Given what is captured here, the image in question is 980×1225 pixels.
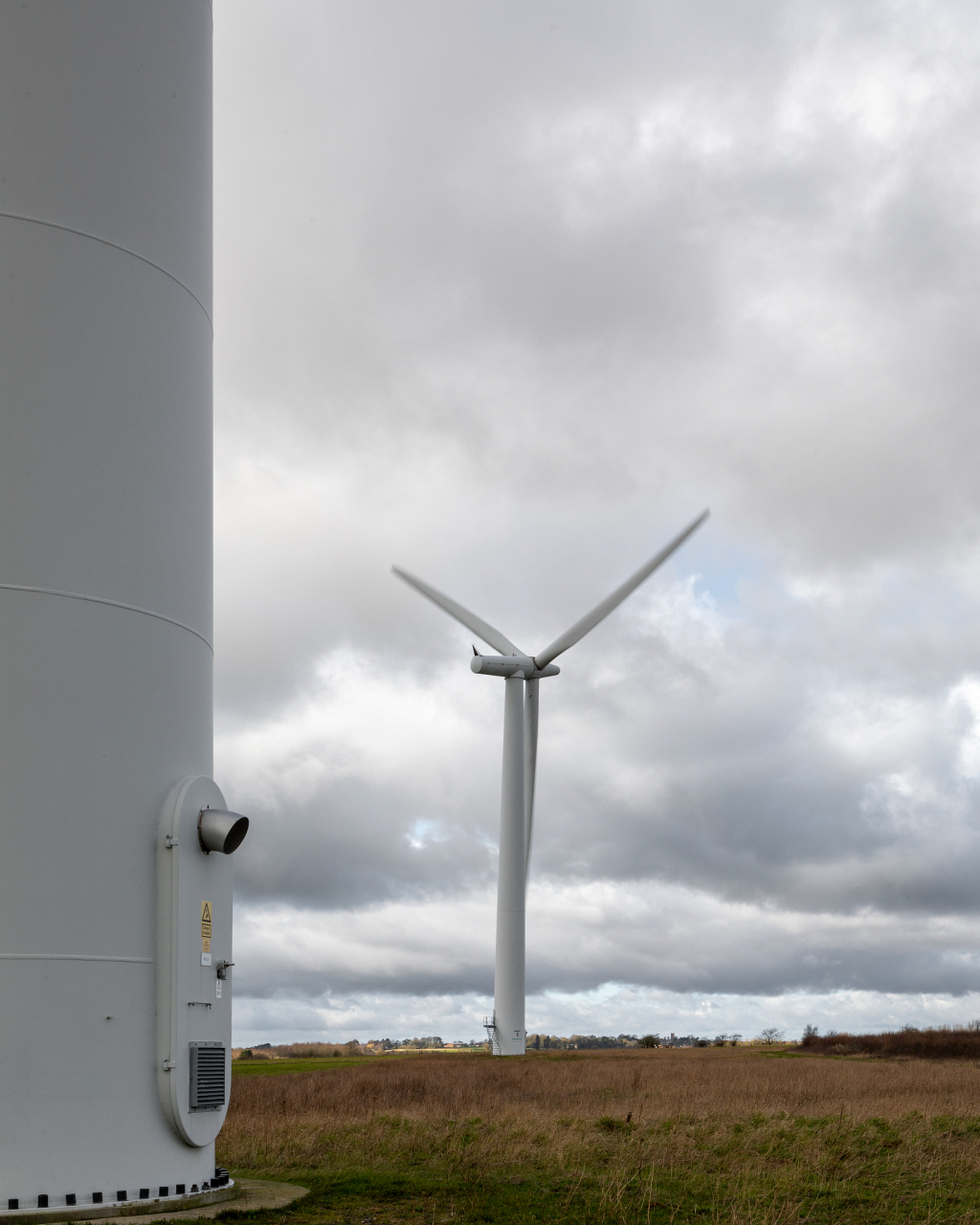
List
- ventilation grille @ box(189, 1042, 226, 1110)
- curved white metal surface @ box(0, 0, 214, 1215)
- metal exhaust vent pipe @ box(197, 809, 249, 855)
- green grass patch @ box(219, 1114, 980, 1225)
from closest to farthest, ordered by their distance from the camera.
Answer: curved white metal surface @ box(0, 0, 214, 1215) < ventilation grille @ box(189, 1042, 226, 1110) < metal exhaust vent pipe @ box(197, 809, 249, 855) < green grass patch @ box(219, 1114, 980, 1225)

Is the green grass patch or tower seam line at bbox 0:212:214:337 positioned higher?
tower seam line at bbox 0:212:214:337

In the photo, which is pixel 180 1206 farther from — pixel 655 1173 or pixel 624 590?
pixel 624 590

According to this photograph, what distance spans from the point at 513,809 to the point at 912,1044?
72.7ft

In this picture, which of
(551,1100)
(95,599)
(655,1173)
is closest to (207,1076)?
(95,599)

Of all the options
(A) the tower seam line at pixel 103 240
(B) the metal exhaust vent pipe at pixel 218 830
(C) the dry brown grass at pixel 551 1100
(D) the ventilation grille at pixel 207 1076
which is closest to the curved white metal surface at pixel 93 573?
(A) the tower seam line at pixel 103 240

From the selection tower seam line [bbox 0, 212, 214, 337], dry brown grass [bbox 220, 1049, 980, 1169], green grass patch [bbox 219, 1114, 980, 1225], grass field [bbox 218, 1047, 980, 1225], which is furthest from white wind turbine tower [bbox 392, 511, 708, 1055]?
tower seam line [bbox 0, 212, 214, 337]

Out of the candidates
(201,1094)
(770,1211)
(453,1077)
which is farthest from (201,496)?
(453,1077)

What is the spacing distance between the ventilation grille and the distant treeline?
46.1 m

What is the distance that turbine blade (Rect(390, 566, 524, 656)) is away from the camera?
49125mm

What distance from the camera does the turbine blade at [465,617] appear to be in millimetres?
49125

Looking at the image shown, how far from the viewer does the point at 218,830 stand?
37.0ft

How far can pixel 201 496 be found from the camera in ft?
40.8

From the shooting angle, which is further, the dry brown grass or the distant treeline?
the distant treeline

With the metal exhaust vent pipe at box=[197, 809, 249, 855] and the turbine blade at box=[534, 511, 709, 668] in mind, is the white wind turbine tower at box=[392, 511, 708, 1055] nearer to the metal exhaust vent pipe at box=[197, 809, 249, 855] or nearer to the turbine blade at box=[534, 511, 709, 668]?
the turbine blade at box=[534, 511, 709, 668]
